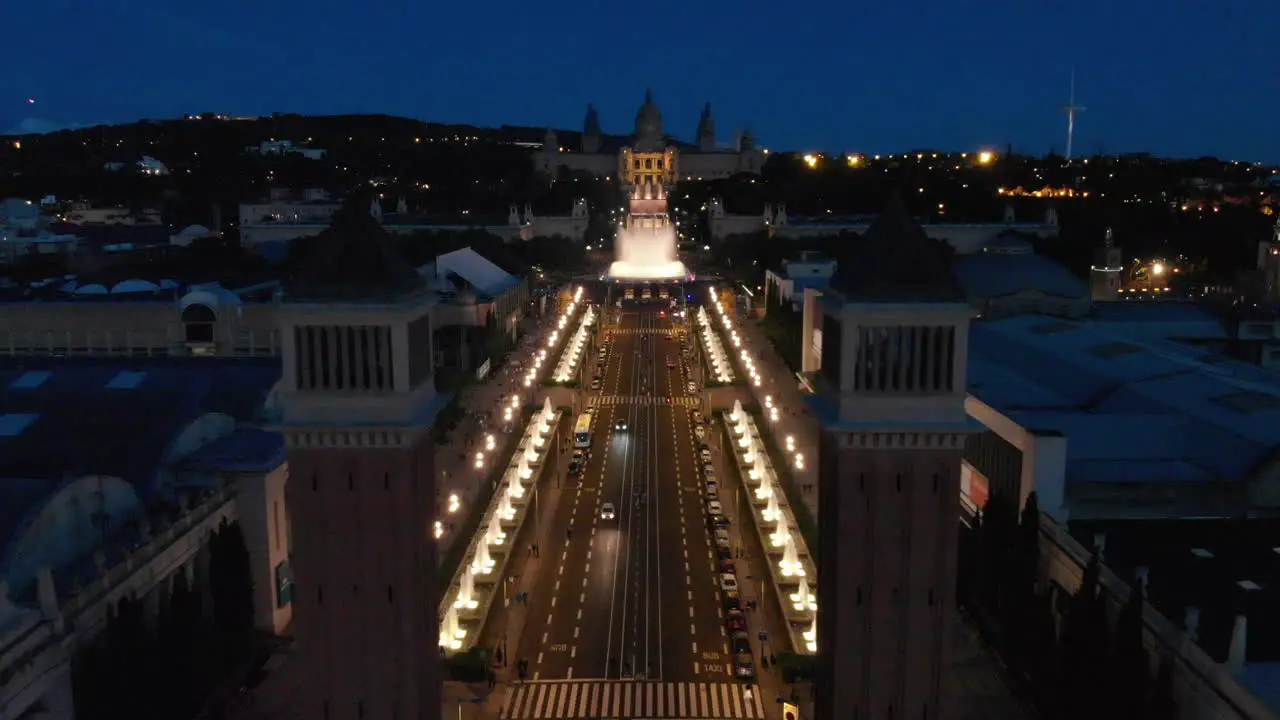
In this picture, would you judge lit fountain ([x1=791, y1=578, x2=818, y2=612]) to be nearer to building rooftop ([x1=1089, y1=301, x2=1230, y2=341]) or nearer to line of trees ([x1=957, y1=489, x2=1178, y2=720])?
line of trees ([x1=957, y1=489, x2=1178, y2=720])

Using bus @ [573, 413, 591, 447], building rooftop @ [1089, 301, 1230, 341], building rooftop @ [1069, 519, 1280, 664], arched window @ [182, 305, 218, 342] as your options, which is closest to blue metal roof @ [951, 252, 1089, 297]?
building rooftop @ [1089, 301, 1230, 341]

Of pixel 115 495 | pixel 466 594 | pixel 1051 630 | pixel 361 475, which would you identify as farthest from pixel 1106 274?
pixel 115 495

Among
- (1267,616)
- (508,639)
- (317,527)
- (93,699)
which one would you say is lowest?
(508,639)

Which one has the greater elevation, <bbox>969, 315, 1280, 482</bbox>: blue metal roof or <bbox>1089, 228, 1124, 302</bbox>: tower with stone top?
<bbox>1089, 228, 1124, 302</bbox>: tower with stone top

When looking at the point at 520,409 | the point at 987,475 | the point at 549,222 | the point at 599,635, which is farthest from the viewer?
the point at 549,222

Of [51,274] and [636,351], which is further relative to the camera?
[51,274]

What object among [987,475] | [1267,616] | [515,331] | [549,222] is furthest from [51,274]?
[1267,616]

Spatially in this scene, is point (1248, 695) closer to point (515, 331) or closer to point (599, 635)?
point (599, 635)

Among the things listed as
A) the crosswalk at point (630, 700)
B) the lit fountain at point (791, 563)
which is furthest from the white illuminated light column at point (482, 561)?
the lit fountain at point (791, 563)
